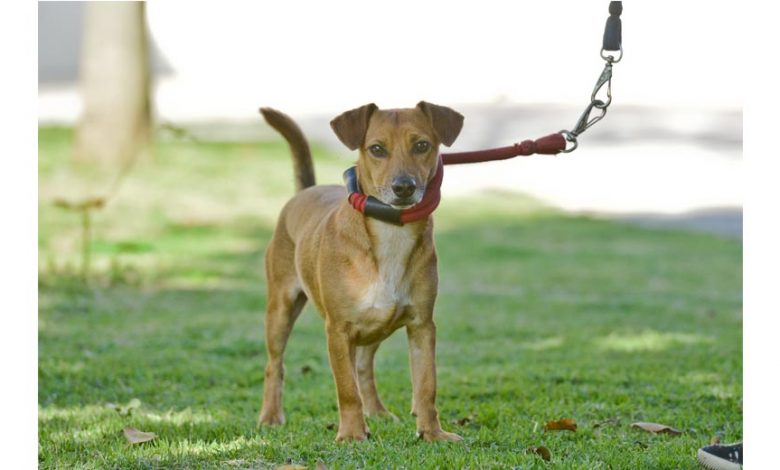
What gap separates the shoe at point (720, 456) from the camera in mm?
4848

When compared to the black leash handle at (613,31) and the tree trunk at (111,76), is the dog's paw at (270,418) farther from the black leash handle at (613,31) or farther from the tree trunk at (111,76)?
the tree trunk at (111,76)

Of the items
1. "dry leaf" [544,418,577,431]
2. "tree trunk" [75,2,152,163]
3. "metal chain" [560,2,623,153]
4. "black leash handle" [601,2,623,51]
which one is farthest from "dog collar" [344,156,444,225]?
"tree trunk" [75,2,152,163]

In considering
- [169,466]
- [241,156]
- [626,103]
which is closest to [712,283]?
[169,466]

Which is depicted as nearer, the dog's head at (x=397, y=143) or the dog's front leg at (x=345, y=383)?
the dog's head at (x=397, y=143)

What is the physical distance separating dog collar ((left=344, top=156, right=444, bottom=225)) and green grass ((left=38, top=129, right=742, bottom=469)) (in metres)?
1.01

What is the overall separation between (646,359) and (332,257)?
3.51m

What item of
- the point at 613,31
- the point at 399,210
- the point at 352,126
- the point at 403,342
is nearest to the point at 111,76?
the point at 403,342

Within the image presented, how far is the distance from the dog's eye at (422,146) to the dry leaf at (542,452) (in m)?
1.39

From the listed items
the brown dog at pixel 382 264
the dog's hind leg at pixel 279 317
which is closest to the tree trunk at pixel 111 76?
the dog's hind leg at pixel 279 317

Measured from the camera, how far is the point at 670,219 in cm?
1700

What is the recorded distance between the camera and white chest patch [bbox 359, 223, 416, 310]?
550 centimetres

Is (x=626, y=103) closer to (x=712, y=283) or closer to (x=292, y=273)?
(x=712, y=283)

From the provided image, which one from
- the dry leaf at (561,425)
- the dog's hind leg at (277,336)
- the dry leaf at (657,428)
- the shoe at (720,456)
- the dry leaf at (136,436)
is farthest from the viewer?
the dog's hind leg at (277,336)
